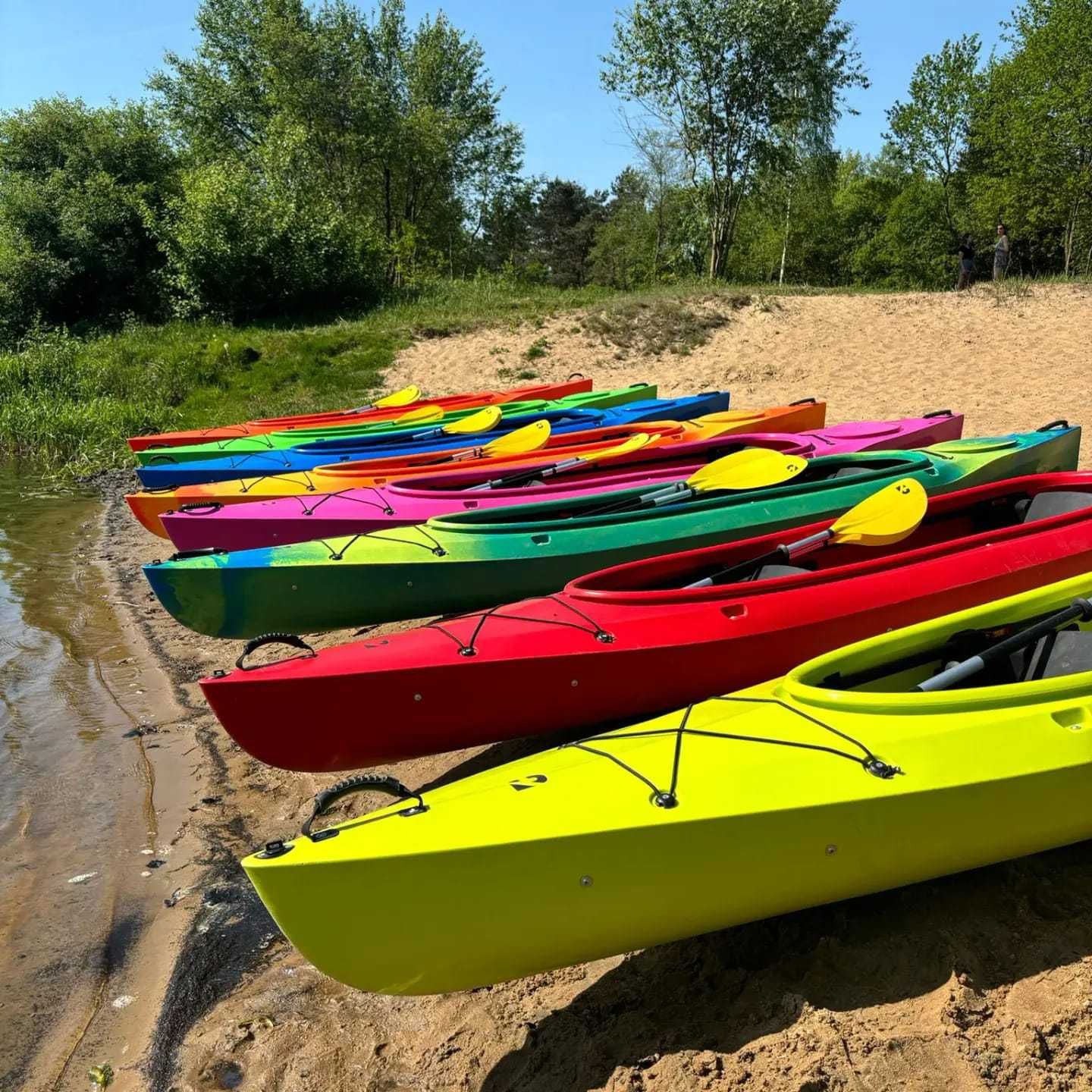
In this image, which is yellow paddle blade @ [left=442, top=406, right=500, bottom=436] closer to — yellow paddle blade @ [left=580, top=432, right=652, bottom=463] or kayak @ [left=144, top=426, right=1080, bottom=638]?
yellow paddle blade @ [left=580, top=432, right=652, bottom=463]

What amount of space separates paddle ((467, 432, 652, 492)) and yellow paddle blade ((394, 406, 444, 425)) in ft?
11.1

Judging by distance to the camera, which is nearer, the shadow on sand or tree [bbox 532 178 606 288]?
the shadow on sand

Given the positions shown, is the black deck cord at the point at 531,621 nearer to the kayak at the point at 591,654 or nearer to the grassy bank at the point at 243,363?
the kayak at the point at 591,654

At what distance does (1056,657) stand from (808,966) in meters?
1.51

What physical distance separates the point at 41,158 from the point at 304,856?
24.9 meters

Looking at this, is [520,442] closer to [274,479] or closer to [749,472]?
[274,479]

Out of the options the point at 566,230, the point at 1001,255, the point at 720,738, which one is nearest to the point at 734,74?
the point at 1001,255

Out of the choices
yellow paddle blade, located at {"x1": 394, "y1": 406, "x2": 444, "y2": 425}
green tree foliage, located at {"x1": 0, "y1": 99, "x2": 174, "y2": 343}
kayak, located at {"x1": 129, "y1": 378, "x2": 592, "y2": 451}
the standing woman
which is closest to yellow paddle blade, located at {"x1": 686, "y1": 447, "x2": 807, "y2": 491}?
yellow paddle blade, located at {"x1": 394, "y1": 406, "x2": 444, "y2": 425}

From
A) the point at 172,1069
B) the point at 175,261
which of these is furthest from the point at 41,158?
the point at 172,1069

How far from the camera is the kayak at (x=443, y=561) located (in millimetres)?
5027

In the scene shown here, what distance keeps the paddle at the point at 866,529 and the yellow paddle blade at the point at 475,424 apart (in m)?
5.15

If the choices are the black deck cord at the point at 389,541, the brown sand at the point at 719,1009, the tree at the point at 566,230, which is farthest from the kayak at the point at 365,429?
the tree at the point at 566,230

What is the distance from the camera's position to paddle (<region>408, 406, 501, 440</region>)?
9.15 m

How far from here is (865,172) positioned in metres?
45.2
